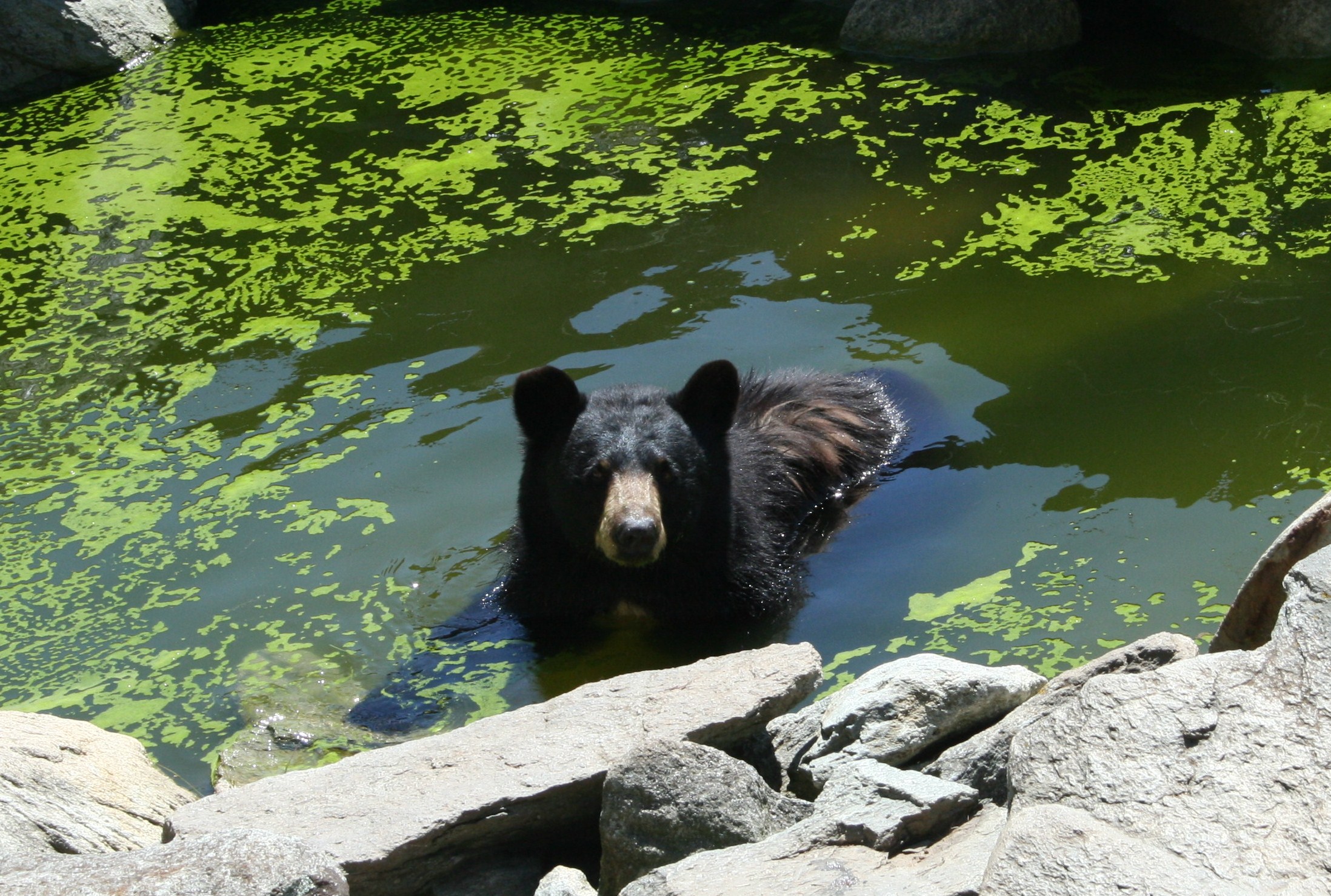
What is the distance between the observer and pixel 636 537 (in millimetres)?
4707

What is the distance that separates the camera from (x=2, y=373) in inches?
275

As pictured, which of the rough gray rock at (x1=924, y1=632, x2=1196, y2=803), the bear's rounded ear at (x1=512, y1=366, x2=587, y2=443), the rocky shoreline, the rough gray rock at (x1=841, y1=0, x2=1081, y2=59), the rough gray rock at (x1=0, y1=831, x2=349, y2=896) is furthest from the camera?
the rough gray rock at (x1=841, y1=0, x2=1081, y2=59)

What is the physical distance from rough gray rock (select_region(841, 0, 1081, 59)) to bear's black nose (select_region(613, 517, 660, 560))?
260 inches

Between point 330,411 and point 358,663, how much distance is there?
186 centimetres

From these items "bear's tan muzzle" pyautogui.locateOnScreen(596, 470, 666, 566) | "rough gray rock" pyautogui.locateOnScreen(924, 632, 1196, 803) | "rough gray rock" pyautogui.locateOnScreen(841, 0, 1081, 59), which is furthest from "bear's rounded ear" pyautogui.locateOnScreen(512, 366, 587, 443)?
"rough gray rock" pyautogui.locateOnScreen(841, 0, 1081, 59)

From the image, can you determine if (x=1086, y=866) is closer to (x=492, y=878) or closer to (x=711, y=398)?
(x=492, y=878)

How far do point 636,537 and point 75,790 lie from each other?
6.59ft

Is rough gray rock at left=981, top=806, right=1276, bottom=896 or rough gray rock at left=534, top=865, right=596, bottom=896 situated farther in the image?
rough gray rock at left=534, top=865, right=596, bottom=896

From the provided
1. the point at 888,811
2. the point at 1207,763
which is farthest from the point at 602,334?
the point at 1207,763

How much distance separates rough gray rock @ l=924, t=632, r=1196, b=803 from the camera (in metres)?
Result: 3.10

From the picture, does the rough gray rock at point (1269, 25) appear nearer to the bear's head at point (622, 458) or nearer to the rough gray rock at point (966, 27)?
the rough gray rock at point (966, 27)

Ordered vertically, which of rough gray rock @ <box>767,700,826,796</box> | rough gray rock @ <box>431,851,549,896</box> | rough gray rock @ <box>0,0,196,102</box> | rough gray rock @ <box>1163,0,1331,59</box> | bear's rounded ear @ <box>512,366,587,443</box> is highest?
rough gray rock @ <box>0,0,196,102</box>

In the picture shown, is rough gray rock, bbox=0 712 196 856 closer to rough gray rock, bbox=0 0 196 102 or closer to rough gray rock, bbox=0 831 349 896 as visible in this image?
rough gray rock, bbox=0 831 349 896

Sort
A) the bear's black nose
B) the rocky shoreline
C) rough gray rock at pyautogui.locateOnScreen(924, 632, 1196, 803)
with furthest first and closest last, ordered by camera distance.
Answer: the bear's black nose < rough gray rock at pyautogui.locateOnScreen(924, 632, 1196, 803) < the rocky shoreline
